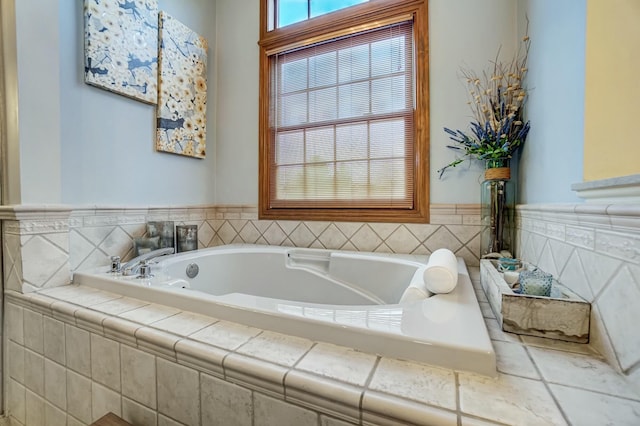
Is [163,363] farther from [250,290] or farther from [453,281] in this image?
[250,290]

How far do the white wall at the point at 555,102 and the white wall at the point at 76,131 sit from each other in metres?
2.02

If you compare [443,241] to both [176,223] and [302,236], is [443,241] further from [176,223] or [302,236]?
[176,223]

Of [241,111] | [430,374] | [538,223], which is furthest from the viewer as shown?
[241,111]

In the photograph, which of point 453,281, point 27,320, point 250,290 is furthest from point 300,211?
point 27,320

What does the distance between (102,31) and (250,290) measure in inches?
67.2

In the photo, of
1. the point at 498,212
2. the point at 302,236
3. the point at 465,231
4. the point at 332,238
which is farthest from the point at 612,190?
the point at 302,236

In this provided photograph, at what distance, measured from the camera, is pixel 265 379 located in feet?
1.83

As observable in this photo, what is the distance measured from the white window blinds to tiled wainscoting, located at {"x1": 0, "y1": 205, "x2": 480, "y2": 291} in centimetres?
20

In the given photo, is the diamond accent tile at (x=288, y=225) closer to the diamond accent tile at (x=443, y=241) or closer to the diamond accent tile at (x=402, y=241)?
the diamond accent tile at (x=402, y=241)

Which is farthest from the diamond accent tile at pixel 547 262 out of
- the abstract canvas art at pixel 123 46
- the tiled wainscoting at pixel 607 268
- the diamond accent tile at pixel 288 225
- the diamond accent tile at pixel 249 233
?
the abstract canvas art at pixel 123 46

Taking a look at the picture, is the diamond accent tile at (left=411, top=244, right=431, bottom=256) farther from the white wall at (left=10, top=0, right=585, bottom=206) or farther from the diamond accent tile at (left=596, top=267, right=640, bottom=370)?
the diamond accent tile at (left=596, top=267, right=640, bottom=370)

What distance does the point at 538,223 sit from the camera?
1.04m

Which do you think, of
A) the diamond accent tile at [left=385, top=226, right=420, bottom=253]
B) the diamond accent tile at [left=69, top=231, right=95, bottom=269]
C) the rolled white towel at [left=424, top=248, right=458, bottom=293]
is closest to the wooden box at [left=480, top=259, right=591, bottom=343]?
the rolled white towel at [left=424, top=248, right=458, bottom=293]

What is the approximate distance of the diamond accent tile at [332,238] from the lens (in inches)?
74.1
